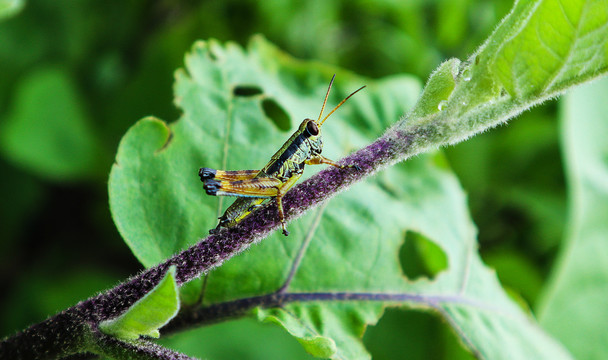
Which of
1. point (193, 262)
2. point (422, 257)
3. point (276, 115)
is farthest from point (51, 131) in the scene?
point (193, 262)

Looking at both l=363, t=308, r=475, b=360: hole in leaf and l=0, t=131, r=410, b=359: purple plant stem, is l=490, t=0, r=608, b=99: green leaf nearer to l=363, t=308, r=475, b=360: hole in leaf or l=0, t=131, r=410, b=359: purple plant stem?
l=0, t=131, r=410, b=359: purple plant stem

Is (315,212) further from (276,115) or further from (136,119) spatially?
(136,119)

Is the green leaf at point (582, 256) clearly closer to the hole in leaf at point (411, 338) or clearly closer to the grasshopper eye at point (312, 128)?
the hole in leaf at point (411, 338)

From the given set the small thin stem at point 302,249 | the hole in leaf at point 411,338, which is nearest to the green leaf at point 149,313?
the small thin stem at point 302,249

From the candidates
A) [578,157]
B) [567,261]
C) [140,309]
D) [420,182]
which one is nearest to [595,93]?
[578,157]

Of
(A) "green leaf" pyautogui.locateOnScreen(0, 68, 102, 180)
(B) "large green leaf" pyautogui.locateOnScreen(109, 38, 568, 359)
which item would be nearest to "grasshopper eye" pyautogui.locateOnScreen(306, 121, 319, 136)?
(B) "large green leaf" pyautogui.locateOnScreen(109, 38, 568, 359)

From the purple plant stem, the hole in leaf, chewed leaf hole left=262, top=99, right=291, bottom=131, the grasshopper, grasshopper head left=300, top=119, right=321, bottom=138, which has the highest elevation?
chewed leaf hole left=262, top=99, right=291, bottom=131
